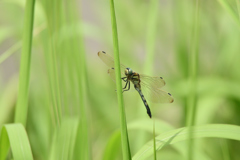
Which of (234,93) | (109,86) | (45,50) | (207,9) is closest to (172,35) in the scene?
(207,9)

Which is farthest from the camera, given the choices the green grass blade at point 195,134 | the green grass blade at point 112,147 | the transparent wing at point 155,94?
the transparent wing at point 155,94

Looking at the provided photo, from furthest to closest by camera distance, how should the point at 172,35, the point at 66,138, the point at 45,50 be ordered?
the point at 172,35 → the point at 45,50 → the point at 66,138

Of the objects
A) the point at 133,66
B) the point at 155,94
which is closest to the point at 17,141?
the point at 155,94

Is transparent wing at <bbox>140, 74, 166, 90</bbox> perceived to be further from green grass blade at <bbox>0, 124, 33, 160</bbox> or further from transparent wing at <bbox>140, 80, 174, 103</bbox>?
green grass blade at <bbox>0, 124, 33, 160</bbox>

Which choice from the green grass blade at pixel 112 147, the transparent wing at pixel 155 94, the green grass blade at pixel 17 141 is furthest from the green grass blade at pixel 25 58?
the transparent wing at pixel 155 94

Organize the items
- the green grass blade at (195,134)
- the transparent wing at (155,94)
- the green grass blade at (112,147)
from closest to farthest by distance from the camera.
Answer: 1. the green grass blade at (195,134)
2. the green grass blade at (112,147)
3. the transparent wing at (155,94)

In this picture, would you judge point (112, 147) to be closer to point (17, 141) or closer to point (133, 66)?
point (17, 141)

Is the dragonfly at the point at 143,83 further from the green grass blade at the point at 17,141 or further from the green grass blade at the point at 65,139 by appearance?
the green grass blade at the point at 17,141

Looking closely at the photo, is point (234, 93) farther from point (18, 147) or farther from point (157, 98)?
point (18, 147)

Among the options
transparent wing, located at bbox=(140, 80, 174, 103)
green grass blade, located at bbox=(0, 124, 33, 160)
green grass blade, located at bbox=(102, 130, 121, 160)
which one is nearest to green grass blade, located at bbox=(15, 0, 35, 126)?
green grass blade, located at bbox=(0, 124, 33, 160)
